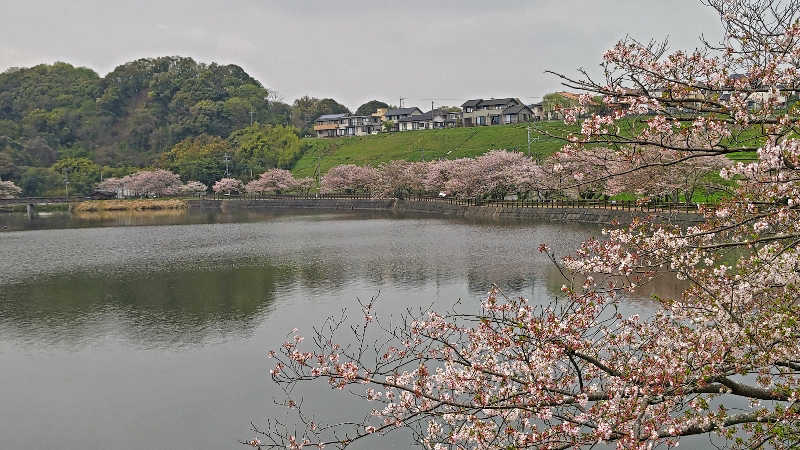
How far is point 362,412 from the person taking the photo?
38.6ft

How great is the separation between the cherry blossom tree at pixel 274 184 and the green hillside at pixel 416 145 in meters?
8.12

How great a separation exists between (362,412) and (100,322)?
11.6 meters

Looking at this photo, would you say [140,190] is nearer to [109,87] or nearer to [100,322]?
[109,87]

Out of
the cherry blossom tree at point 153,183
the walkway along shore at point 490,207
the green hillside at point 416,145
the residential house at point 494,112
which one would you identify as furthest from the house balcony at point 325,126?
the walkway along shore at point 490,207

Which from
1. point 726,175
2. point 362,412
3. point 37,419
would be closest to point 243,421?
point 362,412

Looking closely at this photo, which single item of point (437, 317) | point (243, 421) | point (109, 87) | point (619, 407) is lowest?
point (243, 421)

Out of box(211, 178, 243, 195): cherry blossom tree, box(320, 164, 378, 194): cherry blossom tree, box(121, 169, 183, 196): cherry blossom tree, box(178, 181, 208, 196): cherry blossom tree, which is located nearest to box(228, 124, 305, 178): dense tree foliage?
box(211, 178, 243, 195): cherry blossom tree

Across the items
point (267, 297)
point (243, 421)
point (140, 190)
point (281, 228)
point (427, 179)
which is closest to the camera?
point (243, 421)

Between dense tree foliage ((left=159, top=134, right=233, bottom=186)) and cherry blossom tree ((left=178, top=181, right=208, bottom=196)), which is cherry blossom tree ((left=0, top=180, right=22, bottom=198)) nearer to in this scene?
cherry blossom tree ((left=178, top=181, right=208, bottom=196))

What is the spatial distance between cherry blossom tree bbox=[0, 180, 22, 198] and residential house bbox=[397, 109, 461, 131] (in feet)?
212

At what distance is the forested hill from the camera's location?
11075 cm

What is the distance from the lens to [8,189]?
83.9 meters

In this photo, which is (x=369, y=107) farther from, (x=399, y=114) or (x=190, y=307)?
(x=190, y=307)

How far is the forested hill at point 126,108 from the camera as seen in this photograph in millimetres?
110750
